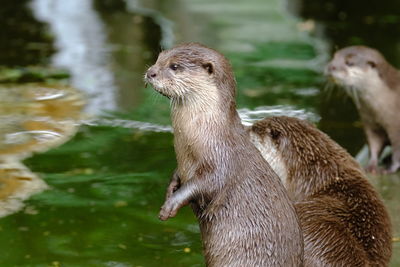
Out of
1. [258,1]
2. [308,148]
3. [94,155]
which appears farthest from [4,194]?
[258,1]

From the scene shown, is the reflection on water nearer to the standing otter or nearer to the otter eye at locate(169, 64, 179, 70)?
the standing otter

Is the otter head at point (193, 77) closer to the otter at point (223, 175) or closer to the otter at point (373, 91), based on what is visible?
the otter at point (223, 175)

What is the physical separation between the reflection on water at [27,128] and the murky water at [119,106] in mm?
13

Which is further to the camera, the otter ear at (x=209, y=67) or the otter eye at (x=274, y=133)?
the otter eye at (x=274, y=133)

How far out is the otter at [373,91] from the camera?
6.68 m

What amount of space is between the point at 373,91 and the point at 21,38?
375 centimetres

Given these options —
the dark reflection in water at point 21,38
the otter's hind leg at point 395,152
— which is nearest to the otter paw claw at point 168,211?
the otter's hind leg at point 395,152

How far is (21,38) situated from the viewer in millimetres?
9188

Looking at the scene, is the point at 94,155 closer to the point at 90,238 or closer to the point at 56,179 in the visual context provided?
the point at 56,179

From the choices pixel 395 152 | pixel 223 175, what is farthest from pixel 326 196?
pixel 395 152

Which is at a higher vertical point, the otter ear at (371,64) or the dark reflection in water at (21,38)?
the otter ear at (371,64)

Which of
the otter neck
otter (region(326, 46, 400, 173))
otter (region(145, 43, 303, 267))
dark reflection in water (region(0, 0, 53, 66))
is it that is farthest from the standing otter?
dark reflection in water (region(0, 0, 53, 66))

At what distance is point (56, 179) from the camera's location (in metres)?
5.95

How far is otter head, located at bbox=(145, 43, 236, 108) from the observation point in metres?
4.09
